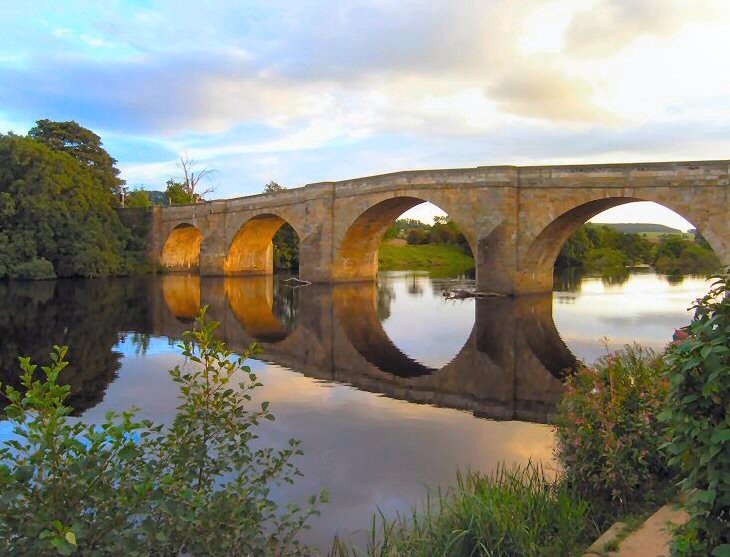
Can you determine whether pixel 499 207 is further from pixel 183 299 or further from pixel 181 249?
pixel 181 249

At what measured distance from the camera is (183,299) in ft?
80.5

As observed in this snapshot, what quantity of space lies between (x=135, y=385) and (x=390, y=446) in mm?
4764

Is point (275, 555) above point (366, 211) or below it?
below

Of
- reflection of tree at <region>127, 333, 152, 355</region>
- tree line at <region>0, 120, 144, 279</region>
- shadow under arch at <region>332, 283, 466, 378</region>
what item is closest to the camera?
shadow under arch at <region>332, 283, 466, 378</region>

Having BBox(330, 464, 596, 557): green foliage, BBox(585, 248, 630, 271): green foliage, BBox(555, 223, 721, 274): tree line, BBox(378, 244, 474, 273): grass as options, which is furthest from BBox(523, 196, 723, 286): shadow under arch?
BBox(585, 248, 630, 271): green foliage

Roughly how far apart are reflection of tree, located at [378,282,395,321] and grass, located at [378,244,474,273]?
26.3m

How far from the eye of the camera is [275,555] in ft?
11.3

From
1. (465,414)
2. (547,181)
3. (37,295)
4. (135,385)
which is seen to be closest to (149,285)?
(37,295)

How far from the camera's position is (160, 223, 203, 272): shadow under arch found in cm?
4441

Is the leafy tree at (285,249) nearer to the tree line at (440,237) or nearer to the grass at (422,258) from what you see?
the grass at (422,258)

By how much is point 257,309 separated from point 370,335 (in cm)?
694

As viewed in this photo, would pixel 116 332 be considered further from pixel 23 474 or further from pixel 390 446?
pixel 23 474

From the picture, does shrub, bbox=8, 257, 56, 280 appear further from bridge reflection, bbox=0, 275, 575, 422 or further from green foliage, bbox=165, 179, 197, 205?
green foliage, bbox=165, 179, 197, 205

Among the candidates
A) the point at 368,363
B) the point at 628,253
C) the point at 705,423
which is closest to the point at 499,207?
the point at 368,363
